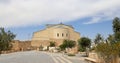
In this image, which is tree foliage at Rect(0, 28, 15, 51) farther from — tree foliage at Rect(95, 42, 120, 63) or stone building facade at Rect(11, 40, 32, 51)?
tree foliage at Rect(95, 42, 120, 63)

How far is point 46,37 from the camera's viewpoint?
186 meters

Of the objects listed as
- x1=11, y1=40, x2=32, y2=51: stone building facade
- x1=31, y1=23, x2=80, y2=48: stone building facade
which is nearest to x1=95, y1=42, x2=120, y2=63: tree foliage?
x1=11, y1=40, x2=32, y2=51: stone building facade

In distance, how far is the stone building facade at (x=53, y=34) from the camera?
6993 inches

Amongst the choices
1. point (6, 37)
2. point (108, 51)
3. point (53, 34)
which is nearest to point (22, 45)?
point (53, 34)

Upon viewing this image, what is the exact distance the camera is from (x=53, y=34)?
596 feet

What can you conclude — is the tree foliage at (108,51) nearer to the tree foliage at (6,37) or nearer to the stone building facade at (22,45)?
the tree foliage at (6,37)

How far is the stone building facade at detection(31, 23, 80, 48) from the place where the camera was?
177625 millimetres

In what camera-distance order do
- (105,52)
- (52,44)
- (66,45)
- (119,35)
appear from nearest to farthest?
(105,52)
(119,35)
(66,45)
(52,44)

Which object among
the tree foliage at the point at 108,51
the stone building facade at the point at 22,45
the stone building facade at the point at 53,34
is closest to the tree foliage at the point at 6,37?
the stone building facade at the point at 22,45

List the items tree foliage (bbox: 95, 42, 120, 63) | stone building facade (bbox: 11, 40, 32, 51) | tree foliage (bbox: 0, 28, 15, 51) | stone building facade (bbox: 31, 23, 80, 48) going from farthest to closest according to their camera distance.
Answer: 1. stone building facade (bbox: 31, 23, 80, 48)
2. stone building facade (bbox: 11, 40, 32, 51)
3. tree foliage (bbox: 0, 28, 15, 51)
4. tree foliage (bbox: 95, 42, 120, 63)

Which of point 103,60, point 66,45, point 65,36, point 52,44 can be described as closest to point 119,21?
point 103,60

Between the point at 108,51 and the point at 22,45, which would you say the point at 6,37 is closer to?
the point at 22,45

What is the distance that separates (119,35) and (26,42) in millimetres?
138932

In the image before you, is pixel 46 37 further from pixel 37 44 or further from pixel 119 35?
pixel 119 35
